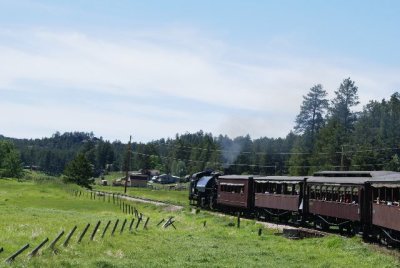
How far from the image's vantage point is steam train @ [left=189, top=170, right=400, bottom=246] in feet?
90.0

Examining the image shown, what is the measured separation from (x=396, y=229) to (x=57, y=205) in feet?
147

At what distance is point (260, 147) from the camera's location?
16212 cm

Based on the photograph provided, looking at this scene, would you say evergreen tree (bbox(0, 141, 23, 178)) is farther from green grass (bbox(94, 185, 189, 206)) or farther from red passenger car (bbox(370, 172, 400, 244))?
red passenger car (bbox(370, 172, 400, 244))

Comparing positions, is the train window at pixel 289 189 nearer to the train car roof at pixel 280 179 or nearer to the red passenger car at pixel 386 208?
the train car roof at pixel 280 179

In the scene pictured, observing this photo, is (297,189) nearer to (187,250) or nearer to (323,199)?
(323,199)

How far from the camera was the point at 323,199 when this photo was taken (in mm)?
36219

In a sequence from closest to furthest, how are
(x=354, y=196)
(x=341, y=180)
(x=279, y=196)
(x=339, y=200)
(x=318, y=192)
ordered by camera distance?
1. (x=354, y=196)
2. (x=339, y=200)
3. (x=341, y=180)
4. (x=318, y=192)
5. (x=279, y=196)

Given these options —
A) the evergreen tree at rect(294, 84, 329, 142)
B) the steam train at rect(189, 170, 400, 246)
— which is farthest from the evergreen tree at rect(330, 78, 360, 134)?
the steam train at rect(189, 170, 400, 246)

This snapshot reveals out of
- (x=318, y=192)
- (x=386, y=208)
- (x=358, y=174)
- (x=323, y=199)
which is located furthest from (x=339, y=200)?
(x=386, y=208)

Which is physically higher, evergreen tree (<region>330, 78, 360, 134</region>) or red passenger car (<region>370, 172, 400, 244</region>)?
evergreen tree (<region>330, 78, 360, 134</region>)

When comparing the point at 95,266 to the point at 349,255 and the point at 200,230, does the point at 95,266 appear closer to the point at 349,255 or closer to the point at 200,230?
the point at 349,255

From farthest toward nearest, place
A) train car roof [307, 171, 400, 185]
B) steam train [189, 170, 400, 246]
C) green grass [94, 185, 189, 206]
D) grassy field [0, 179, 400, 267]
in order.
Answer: green grass [94, 185, 189, 206], train car roof [307, 171, 400, 185], steam train [189, 170, 400, 246], grassy field [0, 179, 400, 267]

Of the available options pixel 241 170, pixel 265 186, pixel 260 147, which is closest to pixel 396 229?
pixel 265 186

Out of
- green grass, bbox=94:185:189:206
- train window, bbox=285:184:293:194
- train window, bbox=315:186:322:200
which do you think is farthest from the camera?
green grass, bbox=94:185:189:206
